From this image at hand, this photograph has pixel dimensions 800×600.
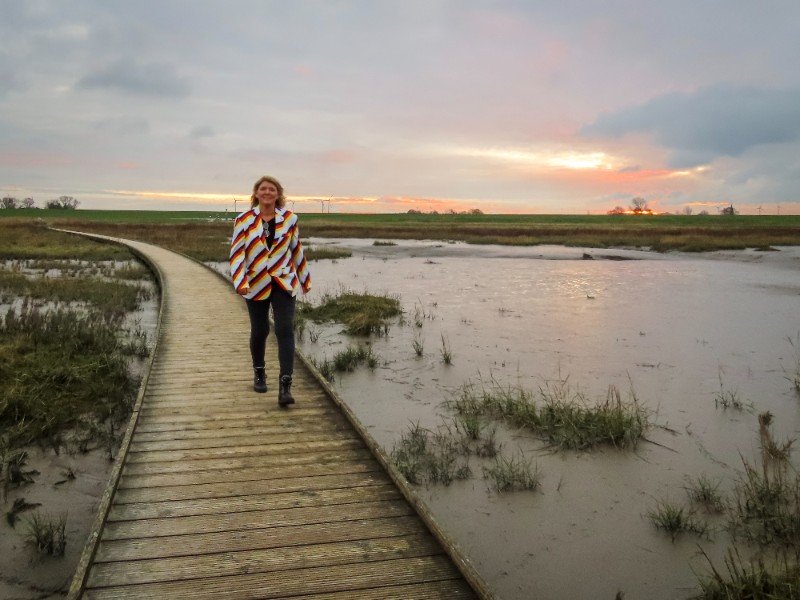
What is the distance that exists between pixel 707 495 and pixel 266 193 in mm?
4448

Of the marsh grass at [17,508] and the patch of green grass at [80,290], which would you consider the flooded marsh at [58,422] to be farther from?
the patch of green grass at [80,290]

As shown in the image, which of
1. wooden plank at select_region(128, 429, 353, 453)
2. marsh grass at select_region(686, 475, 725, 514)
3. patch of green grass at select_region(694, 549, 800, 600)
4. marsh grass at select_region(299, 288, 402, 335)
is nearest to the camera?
patch of green grass at select_region(694, 549, 800, 600)

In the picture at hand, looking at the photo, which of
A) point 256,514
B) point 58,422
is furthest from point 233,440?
point 58,422

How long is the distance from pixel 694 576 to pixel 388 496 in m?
2.15

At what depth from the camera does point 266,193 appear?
5.06 metres

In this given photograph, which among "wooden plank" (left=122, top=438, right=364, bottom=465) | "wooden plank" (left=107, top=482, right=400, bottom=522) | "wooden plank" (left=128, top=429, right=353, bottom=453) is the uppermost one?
"wooden plank" (left=128, top=429, right=353, bottom=453)

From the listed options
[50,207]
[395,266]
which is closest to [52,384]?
[395,266]

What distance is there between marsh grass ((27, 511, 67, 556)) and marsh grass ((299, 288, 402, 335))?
24.4ft

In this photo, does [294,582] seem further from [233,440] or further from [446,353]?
[446,353]

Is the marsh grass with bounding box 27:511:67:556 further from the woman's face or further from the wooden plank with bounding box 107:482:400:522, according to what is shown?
the woman's face

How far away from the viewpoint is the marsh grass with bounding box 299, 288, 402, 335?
11648 millimetres

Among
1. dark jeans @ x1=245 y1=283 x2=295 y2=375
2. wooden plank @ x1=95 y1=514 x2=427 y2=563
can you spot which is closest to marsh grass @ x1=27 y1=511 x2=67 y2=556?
wooden plank @ x1=95 y1=514 x2=427 y2=563

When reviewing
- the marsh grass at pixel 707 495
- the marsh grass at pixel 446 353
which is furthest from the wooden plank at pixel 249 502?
the marsh grass at pixel 446 353

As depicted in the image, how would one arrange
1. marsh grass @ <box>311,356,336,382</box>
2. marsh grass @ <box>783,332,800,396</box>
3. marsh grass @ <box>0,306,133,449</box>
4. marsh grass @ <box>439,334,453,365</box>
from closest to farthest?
marsh grass @ <box>0,306,133,449</box> → marsh grass @ <box>783,332,800,396</box> → marsh grass @ <box>311,356,336,382</box> → marsh grass @ <box>439,334,453,365</box>
